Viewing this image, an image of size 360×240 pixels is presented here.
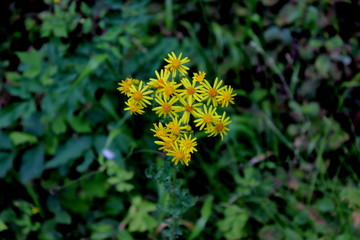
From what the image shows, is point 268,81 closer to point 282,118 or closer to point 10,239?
point 282,118

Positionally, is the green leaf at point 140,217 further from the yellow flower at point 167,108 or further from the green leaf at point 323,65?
the green leaf at point 323,65

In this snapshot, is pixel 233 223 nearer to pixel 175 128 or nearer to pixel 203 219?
pixel 203 219

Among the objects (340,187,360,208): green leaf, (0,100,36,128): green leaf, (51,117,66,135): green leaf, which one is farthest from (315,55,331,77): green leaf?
(0,100,36,128): green leaf

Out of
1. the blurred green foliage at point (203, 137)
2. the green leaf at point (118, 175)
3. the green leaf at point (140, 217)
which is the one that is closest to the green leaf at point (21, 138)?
the blurred green foliage at point (203, 137)

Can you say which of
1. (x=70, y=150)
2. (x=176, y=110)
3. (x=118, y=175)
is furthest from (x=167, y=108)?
(x=70, y=150)

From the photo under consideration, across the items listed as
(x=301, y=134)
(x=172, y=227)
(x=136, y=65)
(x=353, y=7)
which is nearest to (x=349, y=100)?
(x=301, y=134)

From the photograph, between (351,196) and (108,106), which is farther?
(108,106)

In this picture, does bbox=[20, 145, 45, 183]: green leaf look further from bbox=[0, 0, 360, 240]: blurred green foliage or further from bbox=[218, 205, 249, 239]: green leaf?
bbox=[218, 205, 249, 239]: green leaf
